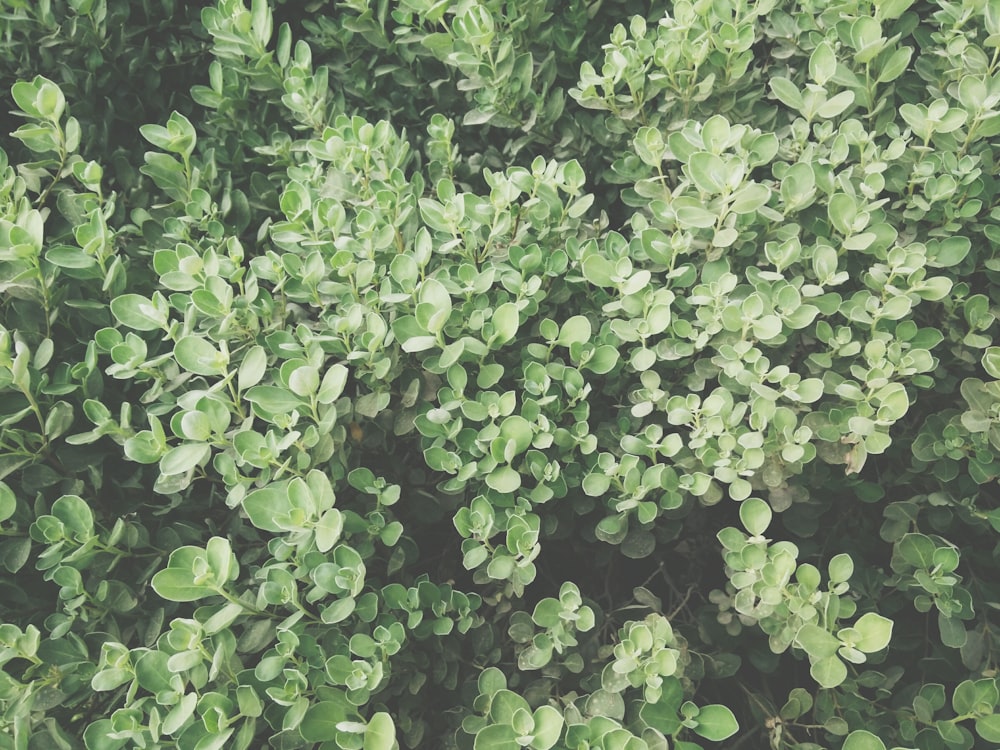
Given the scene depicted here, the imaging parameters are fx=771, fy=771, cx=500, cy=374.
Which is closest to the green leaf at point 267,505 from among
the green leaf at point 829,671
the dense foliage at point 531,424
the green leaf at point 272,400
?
the dense foliage at point 531,424

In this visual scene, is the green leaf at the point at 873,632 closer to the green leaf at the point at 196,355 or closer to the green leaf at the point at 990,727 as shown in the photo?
the green leaf at the point at 990,727

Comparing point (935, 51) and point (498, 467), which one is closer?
point (498, 467)

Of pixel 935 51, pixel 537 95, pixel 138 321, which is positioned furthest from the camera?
pixel 537 95

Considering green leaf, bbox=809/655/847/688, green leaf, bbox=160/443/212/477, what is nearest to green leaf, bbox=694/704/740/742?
green leaf, bbox=809/655/847/688

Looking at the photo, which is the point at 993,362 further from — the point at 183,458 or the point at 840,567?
the point at 183,458

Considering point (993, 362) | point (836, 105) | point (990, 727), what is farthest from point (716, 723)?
point (836, 105)

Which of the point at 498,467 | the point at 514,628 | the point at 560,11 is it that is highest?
the point at 560,11

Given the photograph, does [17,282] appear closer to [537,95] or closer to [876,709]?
[537,95]

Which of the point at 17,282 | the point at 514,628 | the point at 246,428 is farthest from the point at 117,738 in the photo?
the point at 17,282

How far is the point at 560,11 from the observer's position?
7.50 ft

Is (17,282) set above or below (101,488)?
above

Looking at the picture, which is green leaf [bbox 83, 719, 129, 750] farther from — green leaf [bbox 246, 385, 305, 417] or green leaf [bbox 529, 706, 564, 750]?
green leaf [bbox 529, 706, 564, 750]

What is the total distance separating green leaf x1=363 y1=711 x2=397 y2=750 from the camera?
123 centimetres

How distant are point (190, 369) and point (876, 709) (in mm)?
1543
